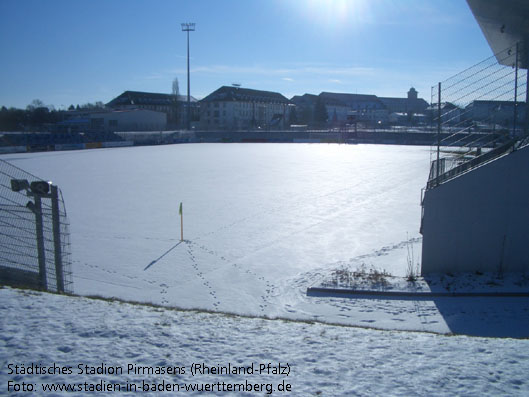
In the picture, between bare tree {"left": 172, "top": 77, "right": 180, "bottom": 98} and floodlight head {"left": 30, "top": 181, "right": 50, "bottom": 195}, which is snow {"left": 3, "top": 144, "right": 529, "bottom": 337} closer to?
floodlight head {"left": 30, "top": 181, "right": 50, "bottom": 195}

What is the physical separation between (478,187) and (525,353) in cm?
548

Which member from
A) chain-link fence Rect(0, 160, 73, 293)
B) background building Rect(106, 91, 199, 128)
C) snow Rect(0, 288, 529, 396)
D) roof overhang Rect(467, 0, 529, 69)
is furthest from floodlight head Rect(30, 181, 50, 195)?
background building Rect(106, 91, 199, 128)

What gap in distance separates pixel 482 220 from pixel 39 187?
9312 mm

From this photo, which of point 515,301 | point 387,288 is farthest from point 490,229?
point 387,288

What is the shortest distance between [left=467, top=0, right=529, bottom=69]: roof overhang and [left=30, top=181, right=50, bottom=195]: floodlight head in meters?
10.7

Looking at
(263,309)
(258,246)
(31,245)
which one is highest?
(31,245)

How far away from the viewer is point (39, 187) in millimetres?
6957

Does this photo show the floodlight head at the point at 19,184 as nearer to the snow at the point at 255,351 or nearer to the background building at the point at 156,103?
the snow at the point at 255,351

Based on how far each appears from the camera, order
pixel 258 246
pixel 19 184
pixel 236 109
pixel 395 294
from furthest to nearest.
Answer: pixel 236 109, pixel 258 246, pixel 395 294, pixel 19 184

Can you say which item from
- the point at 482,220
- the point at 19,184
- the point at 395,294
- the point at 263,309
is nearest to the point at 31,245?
the point at 19,184

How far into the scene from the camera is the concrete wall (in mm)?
9609

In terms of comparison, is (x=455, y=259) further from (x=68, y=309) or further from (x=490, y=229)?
(x=68, y=309)

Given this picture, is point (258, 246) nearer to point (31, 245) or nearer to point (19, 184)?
point (31, 245)

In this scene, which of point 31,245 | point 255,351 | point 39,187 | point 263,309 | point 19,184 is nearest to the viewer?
point 255,351
